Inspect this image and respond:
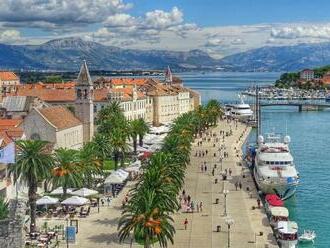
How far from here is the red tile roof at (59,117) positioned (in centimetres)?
9106

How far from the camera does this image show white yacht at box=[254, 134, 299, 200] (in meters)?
79.1

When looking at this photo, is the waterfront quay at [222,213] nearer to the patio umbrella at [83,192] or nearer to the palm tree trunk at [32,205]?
the patio umbrella at [83,192]

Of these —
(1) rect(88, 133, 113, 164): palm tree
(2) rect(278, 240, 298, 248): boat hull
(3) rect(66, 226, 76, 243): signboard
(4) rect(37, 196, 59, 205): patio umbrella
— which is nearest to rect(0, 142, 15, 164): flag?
(3) rect(66, 226, 76, 243): signboard

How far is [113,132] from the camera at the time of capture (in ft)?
320

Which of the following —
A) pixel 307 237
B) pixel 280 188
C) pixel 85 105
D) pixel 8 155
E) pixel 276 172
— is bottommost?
pixel 307 237

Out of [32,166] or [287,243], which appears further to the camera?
[32,166]

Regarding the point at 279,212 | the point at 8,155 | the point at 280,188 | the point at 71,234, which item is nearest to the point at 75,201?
the point at 71,234

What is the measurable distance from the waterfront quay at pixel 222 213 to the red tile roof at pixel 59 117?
17799 mm

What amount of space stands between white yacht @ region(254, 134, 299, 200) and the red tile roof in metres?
26.5

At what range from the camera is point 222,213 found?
66.8m

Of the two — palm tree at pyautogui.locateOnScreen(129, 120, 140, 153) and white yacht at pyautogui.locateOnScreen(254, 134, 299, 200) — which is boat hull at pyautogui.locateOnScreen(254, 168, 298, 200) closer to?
white yacht at pyautogui.locateOnScreen(254, 134, 299, 200)

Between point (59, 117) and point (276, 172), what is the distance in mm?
31299

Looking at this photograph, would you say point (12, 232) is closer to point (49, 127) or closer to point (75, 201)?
point (75, 201)

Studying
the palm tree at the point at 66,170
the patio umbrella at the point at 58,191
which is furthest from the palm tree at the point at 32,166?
the patio umbrella at the point at 58,191
